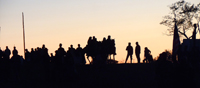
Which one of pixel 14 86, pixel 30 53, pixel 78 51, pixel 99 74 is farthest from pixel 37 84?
pixel 30 53

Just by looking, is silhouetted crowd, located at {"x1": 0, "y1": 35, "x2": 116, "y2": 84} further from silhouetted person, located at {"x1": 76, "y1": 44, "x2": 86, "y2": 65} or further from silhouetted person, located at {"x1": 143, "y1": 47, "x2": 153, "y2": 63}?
silhouetted person, located at {"x1": 143, "y1": 47, "x2": 153, "y2": 63}

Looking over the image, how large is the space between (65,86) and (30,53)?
48.1 feet

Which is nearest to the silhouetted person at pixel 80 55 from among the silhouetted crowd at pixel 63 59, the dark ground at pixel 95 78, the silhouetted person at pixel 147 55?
the silhouetted crowd at pixel 63 59

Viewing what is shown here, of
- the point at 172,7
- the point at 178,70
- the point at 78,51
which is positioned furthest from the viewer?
the point at 172,7

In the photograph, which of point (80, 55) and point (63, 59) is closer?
Result: point (63, 59)

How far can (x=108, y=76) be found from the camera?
2919 cm

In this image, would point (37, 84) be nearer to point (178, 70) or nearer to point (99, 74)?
point (99, 74)

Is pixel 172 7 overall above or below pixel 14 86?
above

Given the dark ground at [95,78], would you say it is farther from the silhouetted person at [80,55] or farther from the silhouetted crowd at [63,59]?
the silhouetted person at [80,55]

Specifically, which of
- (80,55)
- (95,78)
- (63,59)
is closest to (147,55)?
(80,55)

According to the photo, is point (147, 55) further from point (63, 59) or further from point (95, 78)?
point (63, 59)

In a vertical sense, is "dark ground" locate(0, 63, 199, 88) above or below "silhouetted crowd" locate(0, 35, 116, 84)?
below

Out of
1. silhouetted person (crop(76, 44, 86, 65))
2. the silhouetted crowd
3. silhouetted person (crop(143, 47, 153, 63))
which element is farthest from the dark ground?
silhouetted person (crop(143, 47, 153, 63))

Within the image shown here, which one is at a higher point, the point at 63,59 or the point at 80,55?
the point at 80,55
